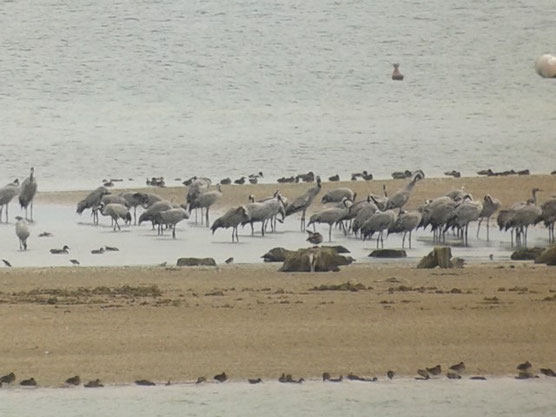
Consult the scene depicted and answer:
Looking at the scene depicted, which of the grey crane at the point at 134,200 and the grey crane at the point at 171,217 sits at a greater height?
the grey crane at the point at 134,200

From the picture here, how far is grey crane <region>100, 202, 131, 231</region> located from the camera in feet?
67.1

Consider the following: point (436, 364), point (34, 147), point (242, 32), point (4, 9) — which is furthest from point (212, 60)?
point (436, 364)

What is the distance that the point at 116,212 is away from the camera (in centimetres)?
2044

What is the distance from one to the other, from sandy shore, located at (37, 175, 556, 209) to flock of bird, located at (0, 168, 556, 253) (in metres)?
0.97

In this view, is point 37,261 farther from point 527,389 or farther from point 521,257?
point 527,389

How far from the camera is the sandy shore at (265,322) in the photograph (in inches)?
482

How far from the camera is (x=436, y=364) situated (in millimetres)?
12227

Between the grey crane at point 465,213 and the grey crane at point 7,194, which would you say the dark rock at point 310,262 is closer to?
the grey crane at point 465,213

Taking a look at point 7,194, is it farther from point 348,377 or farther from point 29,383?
point 348,377

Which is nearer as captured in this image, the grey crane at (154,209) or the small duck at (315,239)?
the small duck at (315,239)

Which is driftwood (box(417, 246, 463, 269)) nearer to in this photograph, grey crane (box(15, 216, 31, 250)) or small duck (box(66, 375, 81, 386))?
grey crane (box(15, 216, 31, 250))

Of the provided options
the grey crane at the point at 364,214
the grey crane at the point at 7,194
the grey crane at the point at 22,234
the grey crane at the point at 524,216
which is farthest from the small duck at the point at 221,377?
the grey crane at the point at 7,194

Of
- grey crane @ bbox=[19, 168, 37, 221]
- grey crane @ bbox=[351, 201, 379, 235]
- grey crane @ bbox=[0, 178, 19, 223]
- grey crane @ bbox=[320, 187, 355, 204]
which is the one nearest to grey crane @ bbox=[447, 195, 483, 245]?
grey crane @ bbox=[351, 201, 379, 235]

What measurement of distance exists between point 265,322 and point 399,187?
Result: 10.4 metres
